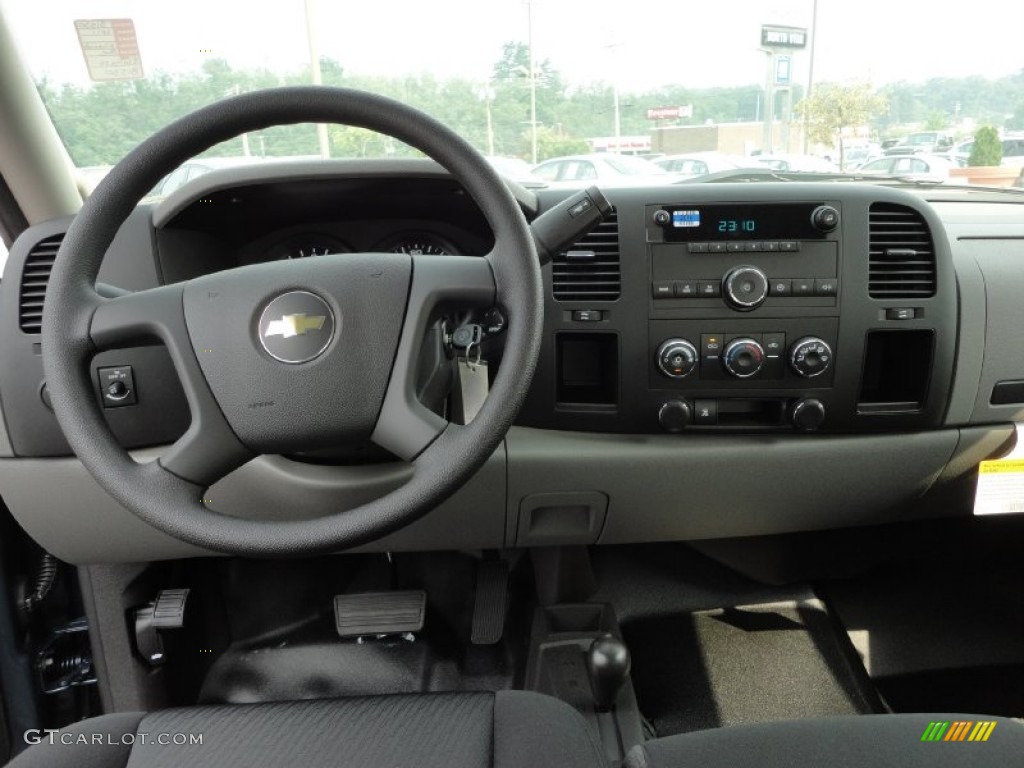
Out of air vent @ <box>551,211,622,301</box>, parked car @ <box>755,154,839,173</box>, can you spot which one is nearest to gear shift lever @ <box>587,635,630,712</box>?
air vent @ <box>551,211,622,301</box>

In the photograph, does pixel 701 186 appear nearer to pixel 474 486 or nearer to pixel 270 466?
pixel 474 486

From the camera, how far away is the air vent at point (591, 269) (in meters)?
1.41

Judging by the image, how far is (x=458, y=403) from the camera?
4.66ft

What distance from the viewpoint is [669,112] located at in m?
1.57

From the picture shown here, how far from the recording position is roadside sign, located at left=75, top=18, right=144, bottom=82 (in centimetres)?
141

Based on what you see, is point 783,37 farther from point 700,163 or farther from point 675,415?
point 675,415

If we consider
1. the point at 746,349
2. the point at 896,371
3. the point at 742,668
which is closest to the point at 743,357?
the point at 746,349

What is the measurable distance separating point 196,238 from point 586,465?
0.85m

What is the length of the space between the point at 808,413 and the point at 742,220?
382 mm

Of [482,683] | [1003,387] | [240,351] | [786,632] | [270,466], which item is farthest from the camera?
[786,632]

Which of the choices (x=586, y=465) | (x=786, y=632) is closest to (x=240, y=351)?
(x=586, y=465)

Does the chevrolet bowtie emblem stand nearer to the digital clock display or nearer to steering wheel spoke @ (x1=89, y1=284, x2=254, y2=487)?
steering wheel spoke @ (x1=89, y1=284, x2=254, y2=487)

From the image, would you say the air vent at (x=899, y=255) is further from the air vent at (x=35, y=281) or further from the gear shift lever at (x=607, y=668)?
Answer: the air vent at (x=35, y=281)

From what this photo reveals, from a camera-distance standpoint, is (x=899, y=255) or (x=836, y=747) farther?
(x=899, y=255)
